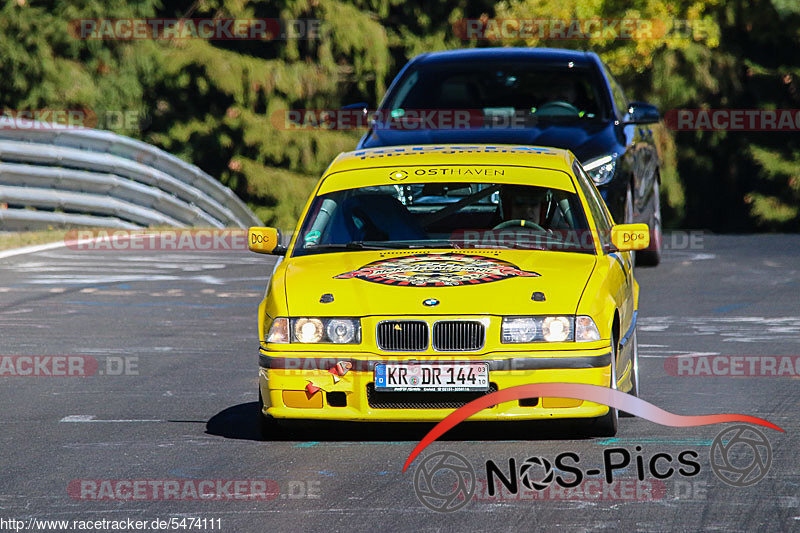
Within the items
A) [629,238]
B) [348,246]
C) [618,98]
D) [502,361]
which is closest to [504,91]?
[618,98]

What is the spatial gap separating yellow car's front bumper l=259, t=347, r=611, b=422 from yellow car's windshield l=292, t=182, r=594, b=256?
1126 millimetres

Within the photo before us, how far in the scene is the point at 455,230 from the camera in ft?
30.5

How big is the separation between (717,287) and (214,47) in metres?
23.8

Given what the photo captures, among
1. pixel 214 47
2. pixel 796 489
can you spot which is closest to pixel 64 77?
pixel 214 47

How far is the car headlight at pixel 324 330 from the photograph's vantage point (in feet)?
24.7

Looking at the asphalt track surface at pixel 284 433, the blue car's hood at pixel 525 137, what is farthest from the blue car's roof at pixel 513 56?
the asphalt track surface at pixel 284 433

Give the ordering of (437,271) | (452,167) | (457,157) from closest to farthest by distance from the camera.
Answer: (437,271)
(452,167)
(457,157)

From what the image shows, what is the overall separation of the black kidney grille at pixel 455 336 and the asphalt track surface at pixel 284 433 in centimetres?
46

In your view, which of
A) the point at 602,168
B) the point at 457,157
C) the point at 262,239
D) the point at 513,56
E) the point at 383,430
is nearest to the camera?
the point at 383,430

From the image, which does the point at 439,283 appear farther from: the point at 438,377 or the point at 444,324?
the point at 438,377

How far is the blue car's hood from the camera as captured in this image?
1249cm

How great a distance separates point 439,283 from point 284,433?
1059 millimetres

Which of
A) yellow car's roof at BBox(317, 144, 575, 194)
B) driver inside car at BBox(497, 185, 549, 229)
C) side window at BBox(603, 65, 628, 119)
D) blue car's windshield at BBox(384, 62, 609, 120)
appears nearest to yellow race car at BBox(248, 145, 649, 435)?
driver inside car at BBox(497, 185, 549, 229)

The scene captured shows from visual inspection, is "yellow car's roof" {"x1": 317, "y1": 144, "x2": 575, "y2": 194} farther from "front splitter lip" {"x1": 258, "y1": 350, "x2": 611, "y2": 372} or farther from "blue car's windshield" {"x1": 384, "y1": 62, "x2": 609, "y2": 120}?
"blue car's windshield" {"x1": 384, "y1": 62, "x2": 609, "y2": 120}
